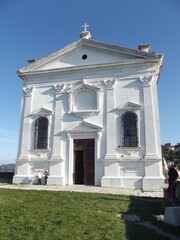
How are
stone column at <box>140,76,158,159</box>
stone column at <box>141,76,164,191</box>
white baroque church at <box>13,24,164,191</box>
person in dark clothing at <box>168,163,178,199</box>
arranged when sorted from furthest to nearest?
white baroque church at <box>13,24,164,191</box>, stone column at <box>140,76,158,159</box>, stone column at <box>141,76,164,191</box>, person in dark clothing at <box>168,163,178,199</box>

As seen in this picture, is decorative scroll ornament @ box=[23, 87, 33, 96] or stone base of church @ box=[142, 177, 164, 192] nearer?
stone base of church @ box=[142, 177, 164, 192]

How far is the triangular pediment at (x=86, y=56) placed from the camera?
1880cm

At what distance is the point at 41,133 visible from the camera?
19500mm

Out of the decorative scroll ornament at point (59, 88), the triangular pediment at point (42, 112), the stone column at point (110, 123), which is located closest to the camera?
the stone column at point (110, 123)

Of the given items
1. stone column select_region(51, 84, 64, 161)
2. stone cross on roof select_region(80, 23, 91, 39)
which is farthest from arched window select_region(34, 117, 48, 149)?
stone cross on roof select_region(80, 23, 91, 39)

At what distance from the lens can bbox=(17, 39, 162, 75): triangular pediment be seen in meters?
18.8

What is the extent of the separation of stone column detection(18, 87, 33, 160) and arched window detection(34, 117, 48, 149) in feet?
2.24

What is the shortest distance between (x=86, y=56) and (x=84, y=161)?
7864 millimetres

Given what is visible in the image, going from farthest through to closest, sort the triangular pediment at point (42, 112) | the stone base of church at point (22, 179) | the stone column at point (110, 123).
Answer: the triangular pediment at point (42, 112)
the stone base of church at point (22, 179)
the stone column at point (110, 123)

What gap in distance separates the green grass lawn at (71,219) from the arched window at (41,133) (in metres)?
8.22

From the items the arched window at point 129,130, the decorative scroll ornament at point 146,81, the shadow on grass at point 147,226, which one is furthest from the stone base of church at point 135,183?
the decorative scroll ornament at point 146,81

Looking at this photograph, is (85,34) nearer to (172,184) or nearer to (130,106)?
(130,106)

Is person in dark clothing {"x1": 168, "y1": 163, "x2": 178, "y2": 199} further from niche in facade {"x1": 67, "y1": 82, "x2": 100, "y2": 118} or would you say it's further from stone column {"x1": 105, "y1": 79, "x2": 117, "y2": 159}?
niche in facade {"x1": 67, "y1": 82, "x2": 100, "y2": 118}

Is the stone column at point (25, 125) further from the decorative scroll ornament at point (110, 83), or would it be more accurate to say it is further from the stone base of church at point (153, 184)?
the stone base of church at point (153, 184)
